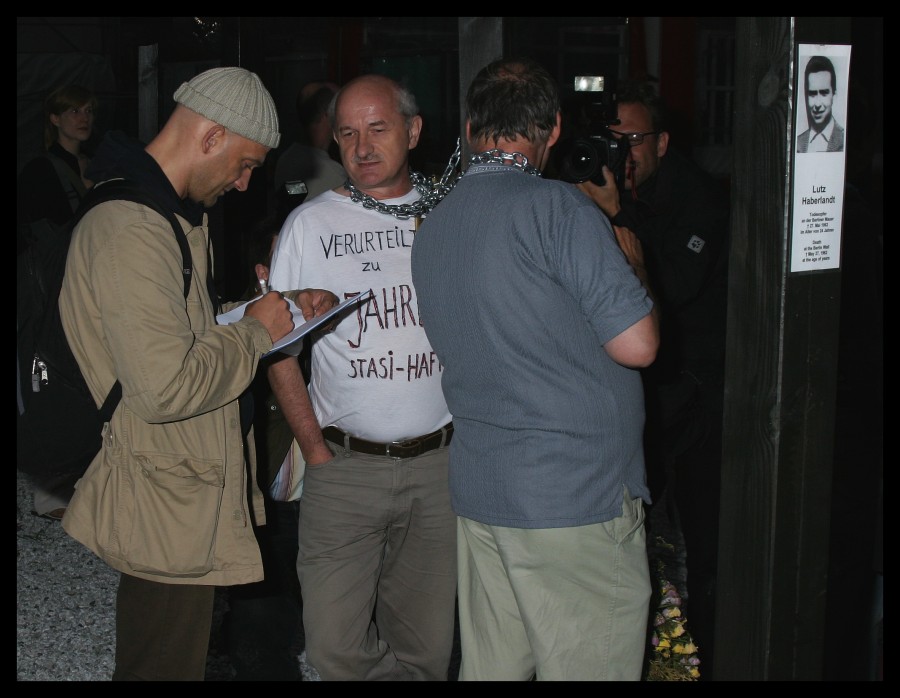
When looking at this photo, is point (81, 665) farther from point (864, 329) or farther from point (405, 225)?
point (864, 329)

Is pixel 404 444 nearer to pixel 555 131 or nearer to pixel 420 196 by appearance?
pixel 420 196

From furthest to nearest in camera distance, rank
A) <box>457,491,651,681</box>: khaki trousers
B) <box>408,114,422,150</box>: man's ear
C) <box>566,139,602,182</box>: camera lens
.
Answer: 1. <box>408,114,422,150</box>: man's ear
2. <box>566,139,602,182</box>: camera lens
3. <box>457,491,651,681</box>: khaki trousers

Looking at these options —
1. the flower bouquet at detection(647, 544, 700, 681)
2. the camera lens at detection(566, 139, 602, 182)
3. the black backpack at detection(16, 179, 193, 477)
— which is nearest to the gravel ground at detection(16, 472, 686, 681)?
the flower bouquet at detection(647, 544, 700, 681)

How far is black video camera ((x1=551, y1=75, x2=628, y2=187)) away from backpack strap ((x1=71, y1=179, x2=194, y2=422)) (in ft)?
3.50

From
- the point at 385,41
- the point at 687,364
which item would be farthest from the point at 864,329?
the point at 385,41

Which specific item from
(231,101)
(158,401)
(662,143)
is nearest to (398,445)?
(158,401)

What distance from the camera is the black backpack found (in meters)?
2.29

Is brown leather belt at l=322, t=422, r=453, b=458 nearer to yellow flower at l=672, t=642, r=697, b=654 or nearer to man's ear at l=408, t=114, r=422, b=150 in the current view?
man's ear at l=408, t=114, r=422, b=150

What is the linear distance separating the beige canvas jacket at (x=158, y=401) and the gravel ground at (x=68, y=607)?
1.45 metres

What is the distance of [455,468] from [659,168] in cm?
144

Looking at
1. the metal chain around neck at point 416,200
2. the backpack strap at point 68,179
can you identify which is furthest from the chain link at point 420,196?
the backpack strap at point 68,179

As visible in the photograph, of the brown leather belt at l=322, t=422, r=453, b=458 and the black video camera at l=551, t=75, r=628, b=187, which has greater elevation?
the black video camera at l=551, t=75, r=628, b=187

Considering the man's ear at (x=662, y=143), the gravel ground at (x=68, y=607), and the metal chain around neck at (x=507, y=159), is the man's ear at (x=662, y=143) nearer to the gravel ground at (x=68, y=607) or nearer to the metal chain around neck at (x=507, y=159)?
the metal chain around neck at (x=507, y=159)

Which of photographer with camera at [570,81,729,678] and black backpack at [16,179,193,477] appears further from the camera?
photographer with camera at [570,81,729,678]
